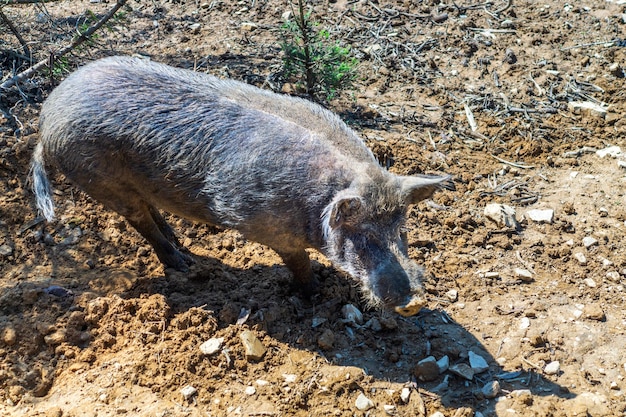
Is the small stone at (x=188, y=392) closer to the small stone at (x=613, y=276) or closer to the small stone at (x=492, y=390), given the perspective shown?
the small stone at (x=492, y=390)

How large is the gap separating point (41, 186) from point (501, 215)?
3.92 m

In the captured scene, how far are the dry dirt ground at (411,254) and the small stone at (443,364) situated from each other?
0.07 ft

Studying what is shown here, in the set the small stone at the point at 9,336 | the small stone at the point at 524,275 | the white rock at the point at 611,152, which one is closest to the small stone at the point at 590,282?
the small stone at the point at 524,275

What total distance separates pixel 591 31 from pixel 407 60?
242 centimetres

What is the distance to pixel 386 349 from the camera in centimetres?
459

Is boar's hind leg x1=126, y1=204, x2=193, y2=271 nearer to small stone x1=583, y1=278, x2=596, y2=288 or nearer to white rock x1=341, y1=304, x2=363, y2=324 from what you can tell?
white rock x1=341, y1=304, x2=363, y2=324

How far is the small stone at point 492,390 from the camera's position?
13.5 ft

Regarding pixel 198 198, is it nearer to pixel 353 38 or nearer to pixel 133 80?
pixel 133 80

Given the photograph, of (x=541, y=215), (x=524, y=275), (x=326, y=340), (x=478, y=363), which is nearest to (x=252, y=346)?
(x=326, y=340)

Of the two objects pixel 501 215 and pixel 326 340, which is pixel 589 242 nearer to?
pixel 501 215

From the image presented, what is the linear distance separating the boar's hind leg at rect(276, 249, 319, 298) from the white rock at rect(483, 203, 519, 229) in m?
1.74

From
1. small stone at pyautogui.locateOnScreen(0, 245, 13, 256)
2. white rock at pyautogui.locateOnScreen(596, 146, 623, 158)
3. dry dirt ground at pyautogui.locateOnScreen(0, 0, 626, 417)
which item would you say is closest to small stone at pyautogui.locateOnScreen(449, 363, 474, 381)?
dry dirt ground at pyautogui.locateOnScreen(0, 0, 626, 417)

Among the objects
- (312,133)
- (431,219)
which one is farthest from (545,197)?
(312,133)

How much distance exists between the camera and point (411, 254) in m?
5.32
